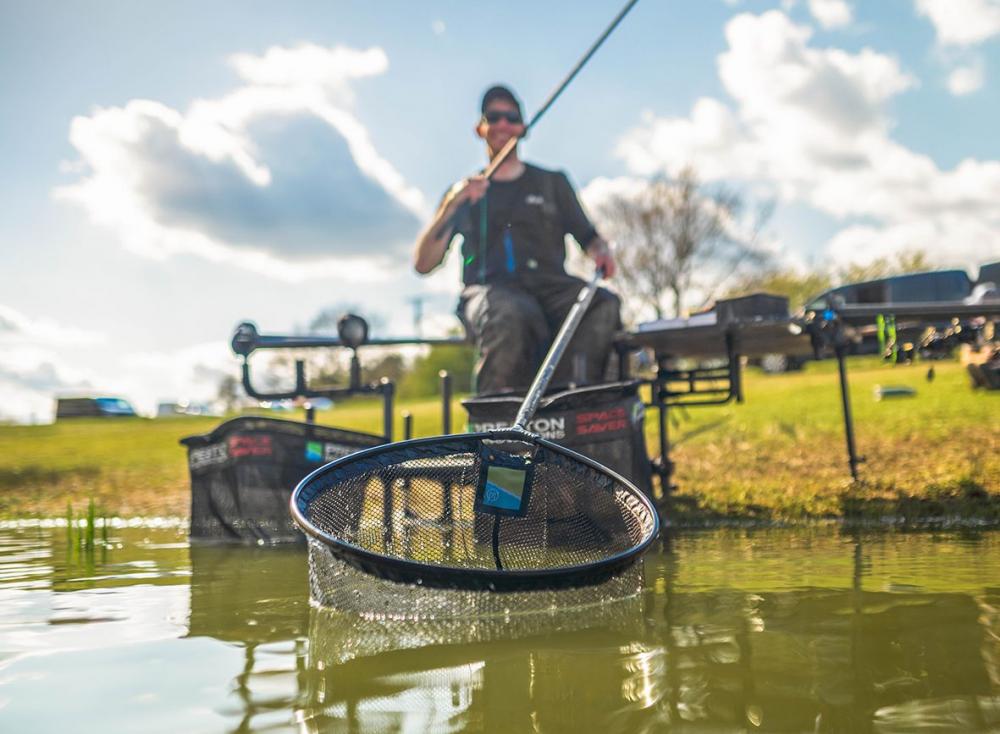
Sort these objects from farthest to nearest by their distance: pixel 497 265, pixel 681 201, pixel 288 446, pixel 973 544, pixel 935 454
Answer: pixel 681 201
pixel 935 454
pixel 497 265
pixel 288 446
pixel 973 544

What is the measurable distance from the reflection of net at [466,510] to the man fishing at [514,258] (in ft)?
6.13

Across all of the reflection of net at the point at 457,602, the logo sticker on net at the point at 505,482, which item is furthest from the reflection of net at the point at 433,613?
the logo sticker on net at the point at 505,482

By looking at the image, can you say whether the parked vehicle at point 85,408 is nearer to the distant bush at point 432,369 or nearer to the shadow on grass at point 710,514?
the distant bush at point 432,369

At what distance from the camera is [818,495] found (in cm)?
612

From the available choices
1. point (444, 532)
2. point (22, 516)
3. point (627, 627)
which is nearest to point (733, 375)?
point (444, 532)

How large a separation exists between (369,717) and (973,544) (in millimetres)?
3487

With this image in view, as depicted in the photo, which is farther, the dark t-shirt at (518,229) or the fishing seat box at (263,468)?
the dark t-shirt at (518,229)

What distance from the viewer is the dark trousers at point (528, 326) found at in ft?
17.4

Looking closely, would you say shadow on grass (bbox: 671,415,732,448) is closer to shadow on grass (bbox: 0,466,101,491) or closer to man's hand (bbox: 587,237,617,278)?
man's hand (bbox: 587,237,617,278)

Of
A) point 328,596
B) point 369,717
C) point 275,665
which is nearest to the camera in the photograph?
point 369,717

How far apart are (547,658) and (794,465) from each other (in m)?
6.18

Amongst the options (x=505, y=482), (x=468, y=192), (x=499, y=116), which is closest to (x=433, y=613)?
(x=505, y=482)

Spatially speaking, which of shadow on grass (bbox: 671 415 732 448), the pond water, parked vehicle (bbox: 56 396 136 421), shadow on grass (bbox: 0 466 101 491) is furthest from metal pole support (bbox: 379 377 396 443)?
parked vehicle (bbox: 56 396 136 421)

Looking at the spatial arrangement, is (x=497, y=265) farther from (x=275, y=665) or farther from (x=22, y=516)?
(x=22, y=516)
